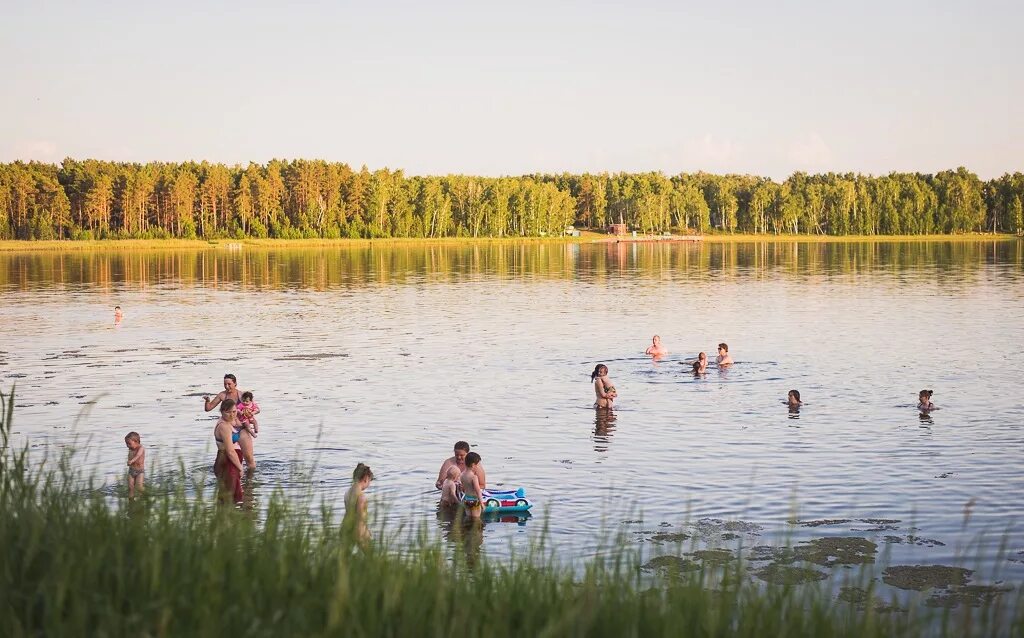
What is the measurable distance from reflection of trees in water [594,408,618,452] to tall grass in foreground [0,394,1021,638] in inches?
713

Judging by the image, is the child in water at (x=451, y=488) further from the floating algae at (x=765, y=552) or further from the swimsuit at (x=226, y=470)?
the floating algae at (x=765, y=552)

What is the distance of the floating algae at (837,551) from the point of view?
1677 cm

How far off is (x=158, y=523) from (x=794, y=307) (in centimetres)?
6117

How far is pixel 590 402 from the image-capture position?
3388 cm

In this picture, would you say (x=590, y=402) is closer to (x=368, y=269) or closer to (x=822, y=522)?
(x=822, y=522)

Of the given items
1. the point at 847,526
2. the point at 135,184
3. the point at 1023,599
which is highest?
the point at 135,184

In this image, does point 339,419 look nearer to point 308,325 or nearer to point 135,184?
point 308,325

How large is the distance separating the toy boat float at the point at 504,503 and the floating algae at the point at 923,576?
651 centimetres

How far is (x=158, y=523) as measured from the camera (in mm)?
8969

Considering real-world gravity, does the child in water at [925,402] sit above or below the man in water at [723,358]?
below

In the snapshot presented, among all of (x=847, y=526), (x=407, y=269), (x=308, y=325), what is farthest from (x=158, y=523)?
(x=407, y=269)

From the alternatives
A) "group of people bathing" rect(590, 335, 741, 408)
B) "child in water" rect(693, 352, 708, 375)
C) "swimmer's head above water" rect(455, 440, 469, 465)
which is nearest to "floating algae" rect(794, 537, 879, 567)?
"swimmer's head above water" rect(455, 440, 469, 465)

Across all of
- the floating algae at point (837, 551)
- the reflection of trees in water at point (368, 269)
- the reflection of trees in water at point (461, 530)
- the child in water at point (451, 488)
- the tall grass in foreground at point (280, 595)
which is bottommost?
the reflection of trees in water at point (461, 530)

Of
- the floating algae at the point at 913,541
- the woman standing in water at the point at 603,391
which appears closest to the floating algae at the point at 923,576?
the floating algae at the point at 913,541
